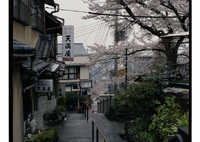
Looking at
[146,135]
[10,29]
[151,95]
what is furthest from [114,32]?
[10,29]

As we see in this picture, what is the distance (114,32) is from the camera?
1597 cm

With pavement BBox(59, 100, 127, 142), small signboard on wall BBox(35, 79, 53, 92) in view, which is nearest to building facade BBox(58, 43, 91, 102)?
pavement BBox(59, 100, 127, 142)

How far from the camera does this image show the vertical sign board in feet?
39.7

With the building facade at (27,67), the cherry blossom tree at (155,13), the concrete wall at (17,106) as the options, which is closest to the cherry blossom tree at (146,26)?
the cherry blossom tree at (155,13)

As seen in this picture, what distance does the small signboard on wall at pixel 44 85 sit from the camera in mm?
9438

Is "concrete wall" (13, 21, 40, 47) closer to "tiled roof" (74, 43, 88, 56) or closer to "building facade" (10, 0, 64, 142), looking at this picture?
"building facade" (10, 0, 64, 142)

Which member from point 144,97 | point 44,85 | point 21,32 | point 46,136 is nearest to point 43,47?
point 44,85

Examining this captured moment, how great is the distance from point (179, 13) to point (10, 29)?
486 inches

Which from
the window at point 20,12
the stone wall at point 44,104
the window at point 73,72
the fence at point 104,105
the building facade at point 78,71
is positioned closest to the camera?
the window at point 20,12

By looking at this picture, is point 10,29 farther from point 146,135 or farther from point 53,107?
point 53,107

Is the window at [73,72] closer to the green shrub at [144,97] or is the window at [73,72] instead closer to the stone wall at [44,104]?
the stone wall at [44,104]

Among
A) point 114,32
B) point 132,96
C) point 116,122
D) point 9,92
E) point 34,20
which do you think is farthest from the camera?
point 114,32

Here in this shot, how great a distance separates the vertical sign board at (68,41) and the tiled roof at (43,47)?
37.1 inches

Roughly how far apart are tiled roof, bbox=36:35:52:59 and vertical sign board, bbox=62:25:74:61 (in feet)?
3.09
